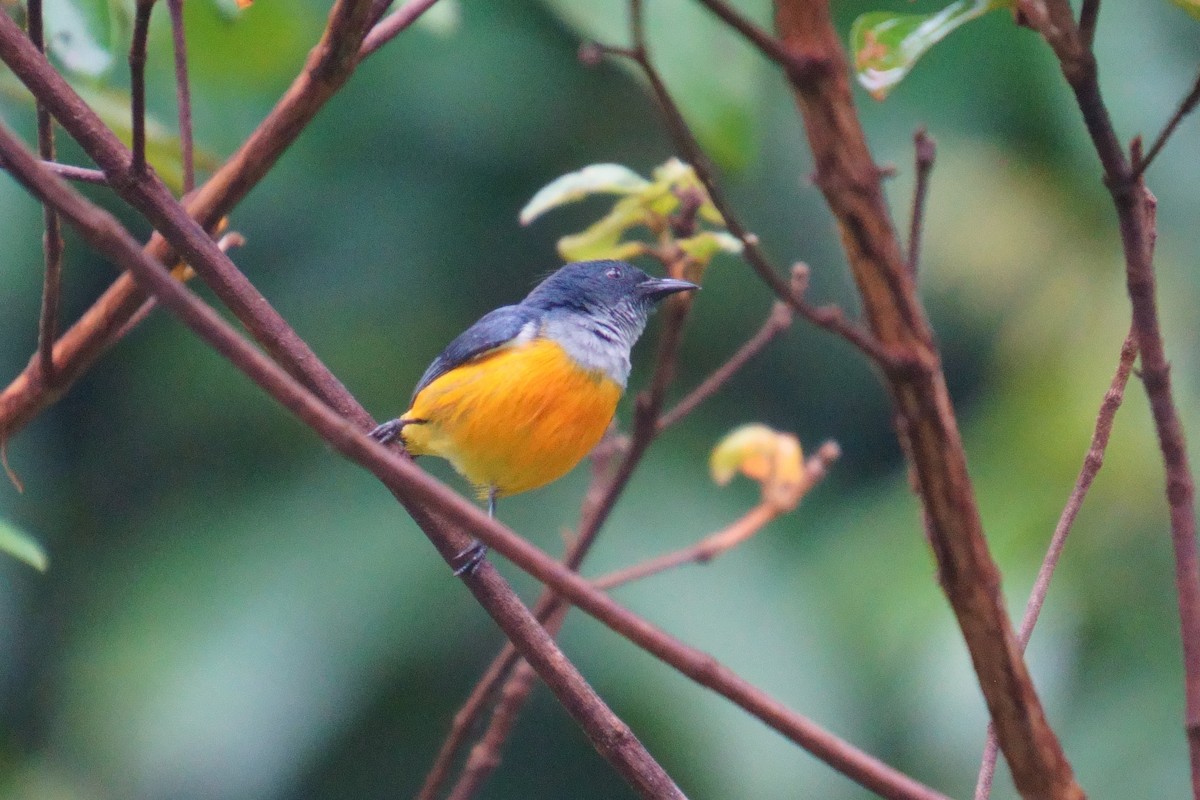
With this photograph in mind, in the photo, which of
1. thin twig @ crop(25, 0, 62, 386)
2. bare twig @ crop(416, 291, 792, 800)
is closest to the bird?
bare twig @ crop(416, 291, 792, 800)

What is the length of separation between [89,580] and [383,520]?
3.48ft

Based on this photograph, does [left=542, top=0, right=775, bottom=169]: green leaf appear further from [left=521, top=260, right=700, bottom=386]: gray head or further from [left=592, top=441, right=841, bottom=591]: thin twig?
[left=592, top=441, right=841, bottom=591]: thin twig

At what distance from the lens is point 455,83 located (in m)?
4.94

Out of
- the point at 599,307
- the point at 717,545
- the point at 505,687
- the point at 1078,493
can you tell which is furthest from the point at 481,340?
the point at 1078,493

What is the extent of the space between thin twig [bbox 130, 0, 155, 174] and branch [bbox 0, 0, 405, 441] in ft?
0.34

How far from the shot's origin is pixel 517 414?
2.61 m

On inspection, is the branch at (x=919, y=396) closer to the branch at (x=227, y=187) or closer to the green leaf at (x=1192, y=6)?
the green leaf at (x=1192, y=6)

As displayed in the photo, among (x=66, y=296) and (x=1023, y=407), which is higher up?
(x=66, y=296)

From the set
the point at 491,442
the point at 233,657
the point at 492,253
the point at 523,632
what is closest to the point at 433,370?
the point at 491,442

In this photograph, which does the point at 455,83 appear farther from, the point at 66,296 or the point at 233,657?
the point at 233,657

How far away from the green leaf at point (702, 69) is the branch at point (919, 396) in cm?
171

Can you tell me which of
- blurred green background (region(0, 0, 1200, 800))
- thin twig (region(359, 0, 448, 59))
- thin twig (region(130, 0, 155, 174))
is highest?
thin twig (region(130, 0, 155, 174))

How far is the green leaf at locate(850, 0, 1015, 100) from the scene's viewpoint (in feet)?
3.45

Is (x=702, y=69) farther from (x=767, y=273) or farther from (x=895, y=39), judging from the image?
(x=767, y=273)
